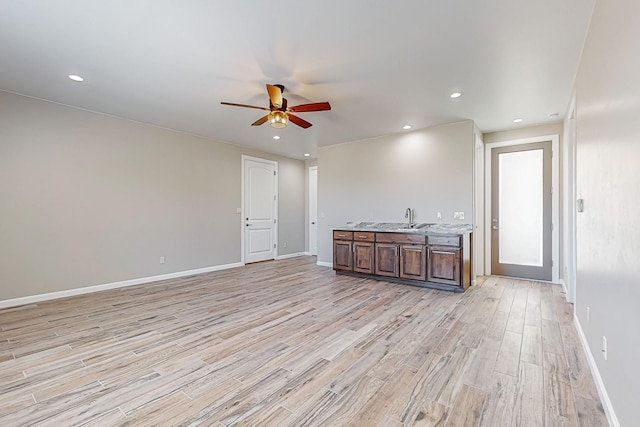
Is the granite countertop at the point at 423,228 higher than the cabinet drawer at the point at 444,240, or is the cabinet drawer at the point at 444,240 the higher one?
the granite countertop at the point at 423,228

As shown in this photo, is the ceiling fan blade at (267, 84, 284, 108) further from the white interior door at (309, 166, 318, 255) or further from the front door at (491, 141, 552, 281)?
the white interior door at (309, 166, 318, 255)

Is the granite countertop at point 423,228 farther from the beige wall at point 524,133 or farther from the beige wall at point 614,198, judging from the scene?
the beige wall at point 614,198

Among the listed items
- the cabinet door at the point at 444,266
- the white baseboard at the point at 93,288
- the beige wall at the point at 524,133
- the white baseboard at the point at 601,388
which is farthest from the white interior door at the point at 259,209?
the white baseboard at the point at 601,388

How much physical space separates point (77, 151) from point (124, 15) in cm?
286

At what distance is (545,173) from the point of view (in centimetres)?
474

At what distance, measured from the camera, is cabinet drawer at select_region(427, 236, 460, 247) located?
421 cm

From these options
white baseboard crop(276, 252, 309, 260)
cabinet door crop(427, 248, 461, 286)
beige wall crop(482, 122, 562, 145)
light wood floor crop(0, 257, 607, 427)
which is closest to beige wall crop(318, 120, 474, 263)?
cabinet door crop(427, 248, 461, 286)

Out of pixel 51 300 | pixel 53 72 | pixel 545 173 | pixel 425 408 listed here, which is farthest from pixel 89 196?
pixel 545 173

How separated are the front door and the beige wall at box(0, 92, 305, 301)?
5257 mm

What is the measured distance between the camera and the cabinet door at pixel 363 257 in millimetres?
5059

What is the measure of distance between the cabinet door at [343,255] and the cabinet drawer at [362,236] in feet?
0.67

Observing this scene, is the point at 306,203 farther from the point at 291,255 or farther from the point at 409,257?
the point at 409,257

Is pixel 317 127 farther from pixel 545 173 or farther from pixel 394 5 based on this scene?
pixel 545 173

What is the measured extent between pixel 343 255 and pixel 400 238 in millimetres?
1207
